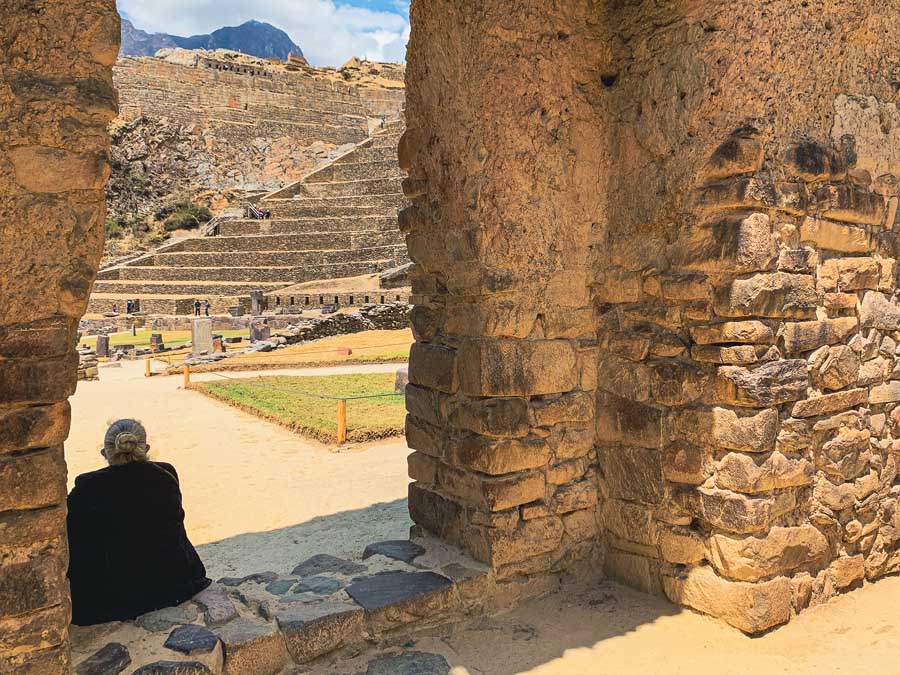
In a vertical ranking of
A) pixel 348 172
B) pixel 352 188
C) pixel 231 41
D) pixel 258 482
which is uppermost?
pixel 231 41

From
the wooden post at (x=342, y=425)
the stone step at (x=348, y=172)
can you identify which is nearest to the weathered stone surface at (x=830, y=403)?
the wooden post at (x=342, y=425)

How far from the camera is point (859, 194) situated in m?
3.61

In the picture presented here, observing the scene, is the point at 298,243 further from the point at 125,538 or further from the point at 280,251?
the point at 125,538

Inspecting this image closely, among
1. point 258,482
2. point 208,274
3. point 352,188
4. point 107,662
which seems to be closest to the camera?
point 107,662

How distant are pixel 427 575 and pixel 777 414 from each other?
6.16ft

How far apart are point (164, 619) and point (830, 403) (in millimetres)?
3278

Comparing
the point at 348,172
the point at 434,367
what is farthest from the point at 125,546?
the point at 348,172

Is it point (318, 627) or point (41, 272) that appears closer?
point (41, 272)

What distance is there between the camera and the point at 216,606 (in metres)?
3.10

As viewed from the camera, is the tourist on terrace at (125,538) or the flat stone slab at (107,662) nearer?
the flat stone slab at (107,662)

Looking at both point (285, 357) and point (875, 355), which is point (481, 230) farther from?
point (285, 357)

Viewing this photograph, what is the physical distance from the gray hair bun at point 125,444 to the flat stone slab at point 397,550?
1.36m

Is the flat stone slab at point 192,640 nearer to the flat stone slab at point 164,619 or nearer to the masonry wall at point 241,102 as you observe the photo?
the flat stone slab at point 164,619

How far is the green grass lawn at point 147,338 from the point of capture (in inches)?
835
